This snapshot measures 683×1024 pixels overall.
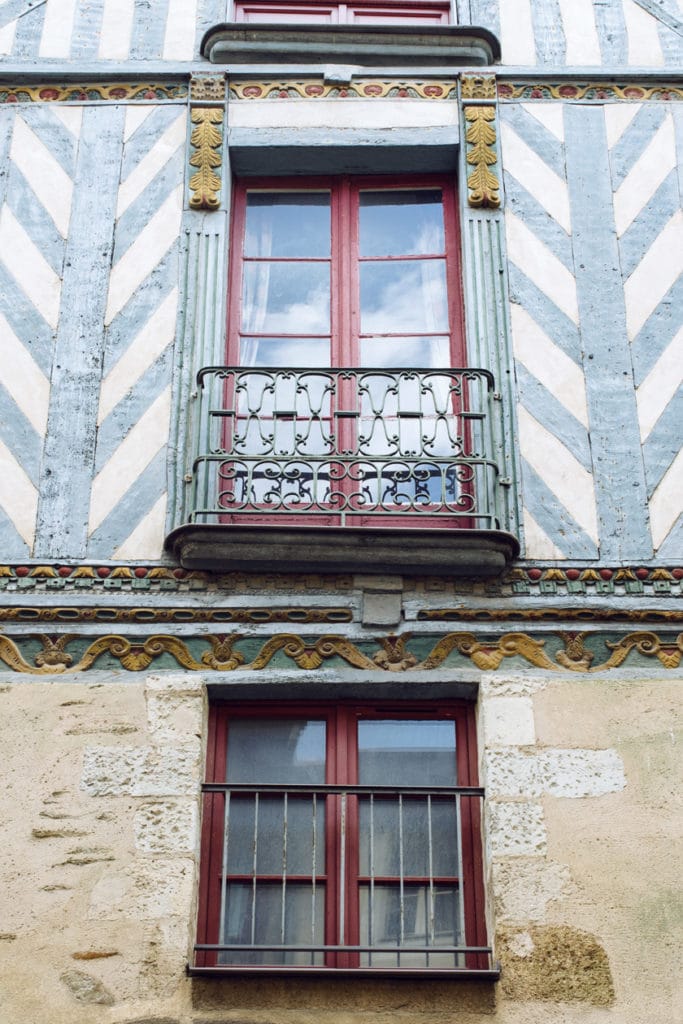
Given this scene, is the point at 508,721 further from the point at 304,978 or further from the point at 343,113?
the point at 343,113

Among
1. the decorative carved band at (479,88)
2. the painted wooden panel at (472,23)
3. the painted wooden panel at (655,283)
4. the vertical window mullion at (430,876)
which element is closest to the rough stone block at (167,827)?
the vertical window mullion at (430,876)

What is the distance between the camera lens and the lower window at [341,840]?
6398 mm

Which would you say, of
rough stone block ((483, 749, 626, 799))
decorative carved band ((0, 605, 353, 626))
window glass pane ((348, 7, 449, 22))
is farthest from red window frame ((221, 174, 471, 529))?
rough stone block ((483, 749, 626, 799))

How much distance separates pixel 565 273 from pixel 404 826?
2.91 metres

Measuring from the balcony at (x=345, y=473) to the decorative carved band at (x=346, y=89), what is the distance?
5.52ft

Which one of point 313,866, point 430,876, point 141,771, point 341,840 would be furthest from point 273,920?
point 141,771

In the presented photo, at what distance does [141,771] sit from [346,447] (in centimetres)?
191

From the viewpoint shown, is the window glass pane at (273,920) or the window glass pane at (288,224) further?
the window glass pane at (288,224)

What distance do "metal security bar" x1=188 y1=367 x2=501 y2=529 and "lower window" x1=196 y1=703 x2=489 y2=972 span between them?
3.10 ft

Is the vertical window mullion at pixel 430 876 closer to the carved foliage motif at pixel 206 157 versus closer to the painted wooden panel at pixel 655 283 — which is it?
→ the painted wooden panel at pixel 655 283

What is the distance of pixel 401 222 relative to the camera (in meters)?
8.42

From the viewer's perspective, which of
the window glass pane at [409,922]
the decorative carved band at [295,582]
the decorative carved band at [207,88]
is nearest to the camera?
the window glass pane at [409,922]

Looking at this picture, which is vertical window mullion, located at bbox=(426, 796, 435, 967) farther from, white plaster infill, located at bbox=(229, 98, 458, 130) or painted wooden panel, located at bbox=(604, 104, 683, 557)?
white plaster infill, located at bbox=(229, 98, 458, 130)

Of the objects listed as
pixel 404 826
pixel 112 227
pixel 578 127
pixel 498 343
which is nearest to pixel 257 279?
pixel 112 227
